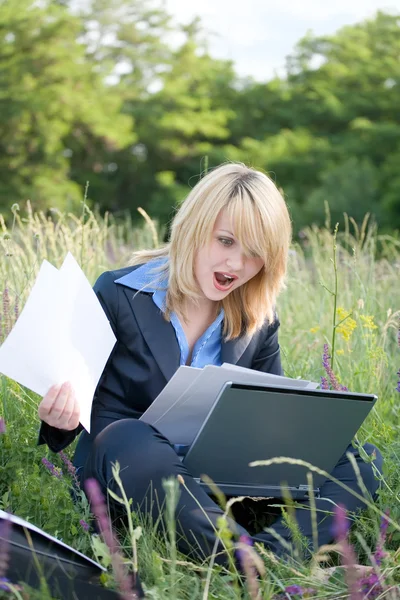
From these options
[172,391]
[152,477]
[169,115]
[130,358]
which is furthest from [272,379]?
[169,115]

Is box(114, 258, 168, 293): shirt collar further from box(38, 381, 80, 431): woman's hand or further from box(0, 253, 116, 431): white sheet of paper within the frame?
box(38, 381, 80, 431): woman's hand

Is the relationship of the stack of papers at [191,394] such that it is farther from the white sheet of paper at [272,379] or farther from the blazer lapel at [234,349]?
the blazer lapel at [234,349]

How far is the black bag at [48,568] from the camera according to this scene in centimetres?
158

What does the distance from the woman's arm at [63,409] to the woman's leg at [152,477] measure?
0.09m

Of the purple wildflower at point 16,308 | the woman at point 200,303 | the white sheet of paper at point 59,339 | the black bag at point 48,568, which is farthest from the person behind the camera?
the purple wildflower at point 16,308

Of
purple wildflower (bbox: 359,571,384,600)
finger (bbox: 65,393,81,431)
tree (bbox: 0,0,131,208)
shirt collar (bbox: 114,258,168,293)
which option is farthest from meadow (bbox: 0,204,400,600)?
tree (bbox: 0,0,131,208)

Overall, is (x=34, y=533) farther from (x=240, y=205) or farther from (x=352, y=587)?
(x=240, y=205)

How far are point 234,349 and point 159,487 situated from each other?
61cm

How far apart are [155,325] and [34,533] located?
871 millimetres

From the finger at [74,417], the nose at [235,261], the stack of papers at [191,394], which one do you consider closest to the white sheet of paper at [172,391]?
the stack of papers at [191,394]

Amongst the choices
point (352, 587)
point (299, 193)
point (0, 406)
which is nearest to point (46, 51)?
point (299, 193)

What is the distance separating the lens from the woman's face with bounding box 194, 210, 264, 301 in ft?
7.68

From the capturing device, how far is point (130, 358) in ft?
7.82

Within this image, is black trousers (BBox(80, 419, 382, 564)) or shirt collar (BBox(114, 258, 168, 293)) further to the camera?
shirt collar (BBox(114, 258, 168, 293))
